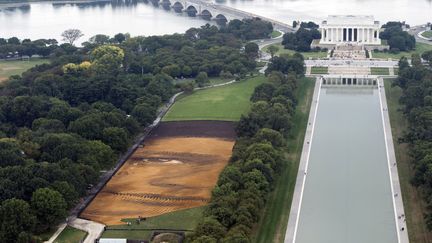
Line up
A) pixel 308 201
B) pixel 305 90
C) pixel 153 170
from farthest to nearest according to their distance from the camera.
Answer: pixel 305 90
pixel 153 170
pixel 308 201

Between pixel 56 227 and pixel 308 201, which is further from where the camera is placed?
pixel 308 201

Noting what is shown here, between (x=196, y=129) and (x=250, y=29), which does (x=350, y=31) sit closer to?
(x=250, y=29)

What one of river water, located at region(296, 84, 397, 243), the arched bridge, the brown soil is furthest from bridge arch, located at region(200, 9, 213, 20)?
the brown soil

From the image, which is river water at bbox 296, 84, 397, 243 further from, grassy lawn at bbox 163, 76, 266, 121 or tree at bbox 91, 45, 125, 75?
tree at bbox 91, 45, 125, 75

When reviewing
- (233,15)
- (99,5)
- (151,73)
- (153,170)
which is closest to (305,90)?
(151,73)

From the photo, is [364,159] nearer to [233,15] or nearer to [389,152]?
[389,152]

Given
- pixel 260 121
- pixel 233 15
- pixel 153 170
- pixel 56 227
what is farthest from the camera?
pixel 233 15
